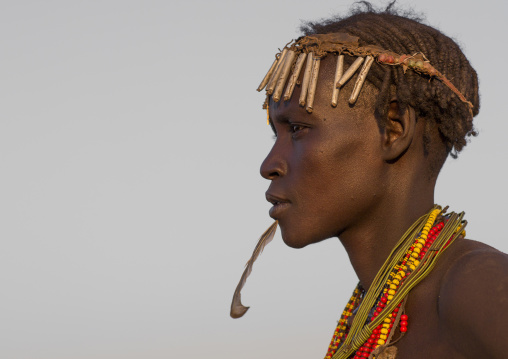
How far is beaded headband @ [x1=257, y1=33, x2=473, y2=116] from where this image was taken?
15.3 ft

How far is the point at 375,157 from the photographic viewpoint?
4.62 m

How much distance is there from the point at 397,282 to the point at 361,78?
1.15 metres

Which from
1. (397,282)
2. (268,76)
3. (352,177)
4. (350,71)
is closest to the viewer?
(397,282)

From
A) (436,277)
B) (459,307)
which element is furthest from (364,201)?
(459,307)

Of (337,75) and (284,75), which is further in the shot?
(284,75)

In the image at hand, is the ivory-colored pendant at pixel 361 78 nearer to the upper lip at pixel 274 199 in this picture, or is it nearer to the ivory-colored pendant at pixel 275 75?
the ivory-colored pendant at pixel 275 75

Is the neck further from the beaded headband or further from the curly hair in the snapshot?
the beaded headband

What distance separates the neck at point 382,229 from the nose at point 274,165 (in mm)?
516

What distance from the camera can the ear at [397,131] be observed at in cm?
462

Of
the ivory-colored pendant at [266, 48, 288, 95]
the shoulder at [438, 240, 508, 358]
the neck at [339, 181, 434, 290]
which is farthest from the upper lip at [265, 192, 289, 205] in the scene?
the shoulder at [438, 240, 508, 358]

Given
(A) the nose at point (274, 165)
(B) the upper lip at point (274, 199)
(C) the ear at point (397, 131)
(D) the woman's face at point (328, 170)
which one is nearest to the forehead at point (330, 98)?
(D) the woman's face at point (328, 170)

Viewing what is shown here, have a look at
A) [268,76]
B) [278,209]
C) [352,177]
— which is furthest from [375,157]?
[268,76]

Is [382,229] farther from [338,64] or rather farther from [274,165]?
[338,64]

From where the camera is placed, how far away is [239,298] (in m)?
5.55
